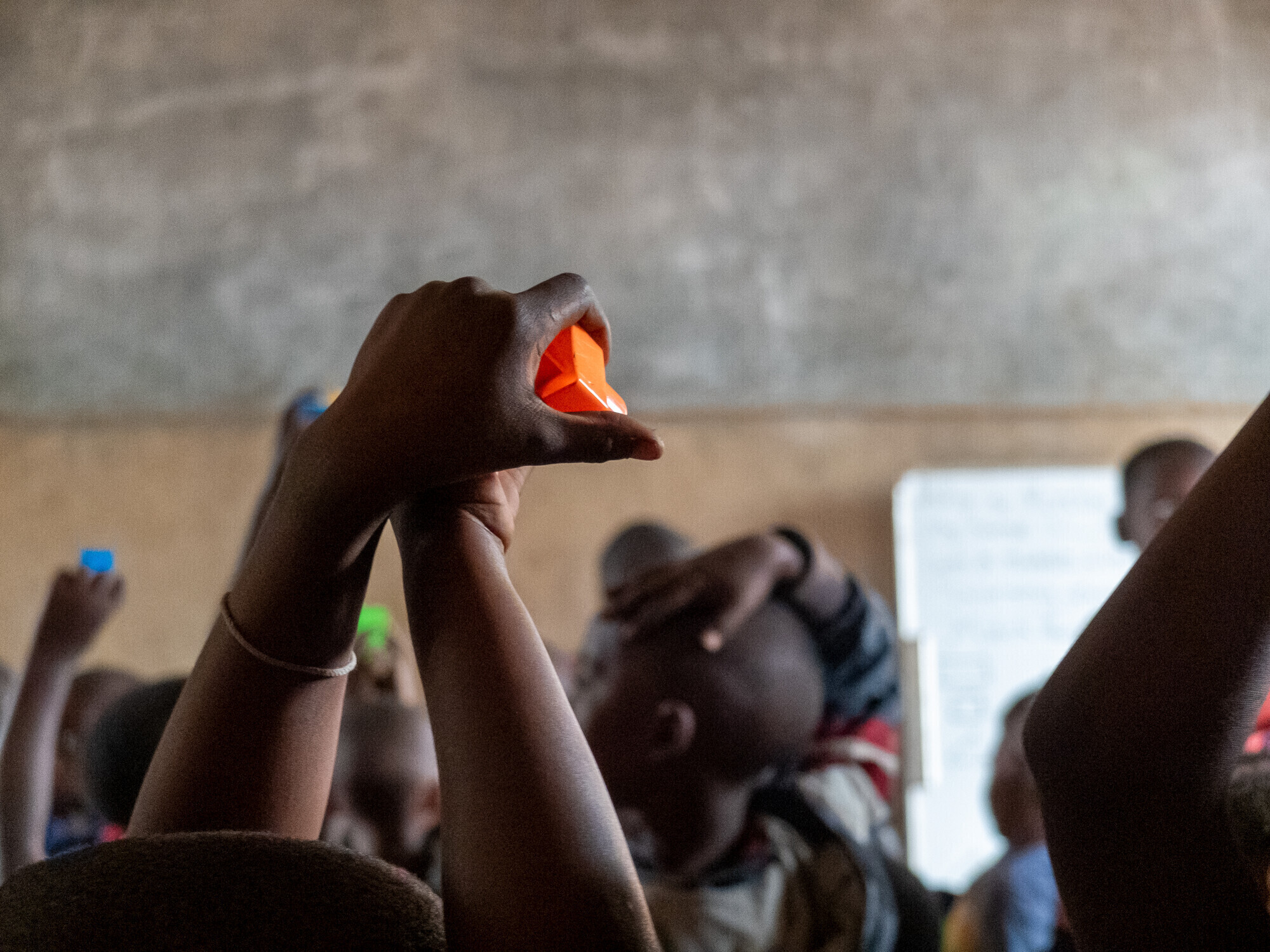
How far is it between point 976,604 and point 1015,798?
116 inches

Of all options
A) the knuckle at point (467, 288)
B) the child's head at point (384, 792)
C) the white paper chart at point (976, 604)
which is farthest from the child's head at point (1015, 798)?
the white paper chart at point (976, 604)

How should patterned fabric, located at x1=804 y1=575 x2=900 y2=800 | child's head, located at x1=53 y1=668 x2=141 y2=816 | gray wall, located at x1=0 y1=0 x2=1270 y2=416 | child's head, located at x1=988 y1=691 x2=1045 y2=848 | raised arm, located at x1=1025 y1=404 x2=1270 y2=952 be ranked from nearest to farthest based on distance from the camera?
raised arm, located at x1=1025 y1=404 x2=1270 y2=952, patterned fabric, located at x1=804 y1=575 x2=900 y2=800, child's head, located at x1=988 y1=691 x2=1045 y2=848, child's head, located at x1=53 y1=668 x2=141 y2=816, gray wall, located at x1=0 y1=0 x2=1270 y2=416

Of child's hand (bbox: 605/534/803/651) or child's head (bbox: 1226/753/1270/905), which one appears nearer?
child's head (bbox: 1226/753/1270/905)

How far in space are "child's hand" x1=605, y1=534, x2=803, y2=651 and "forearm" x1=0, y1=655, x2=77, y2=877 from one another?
51cm

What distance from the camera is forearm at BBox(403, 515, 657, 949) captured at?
416 mm

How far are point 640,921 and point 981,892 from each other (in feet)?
3.53

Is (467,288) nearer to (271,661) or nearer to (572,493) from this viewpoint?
(271,661)

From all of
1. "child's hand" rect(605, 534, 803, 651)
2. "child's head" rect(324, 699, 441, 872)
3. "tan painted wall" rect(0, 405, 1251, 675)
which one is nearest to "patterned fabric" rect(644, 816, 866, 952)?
"child's hand" rect(605, 534, 803, 651)

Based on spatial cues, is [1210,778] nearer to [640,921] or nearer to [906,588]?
[640,921]

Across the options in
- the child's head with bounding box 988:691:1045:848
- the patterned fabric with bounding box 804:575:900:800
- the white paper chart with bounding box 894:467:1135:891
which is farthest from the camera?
the white paper chart with bounding box 894:467:1135:891

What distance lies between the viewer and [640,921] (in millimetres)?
433

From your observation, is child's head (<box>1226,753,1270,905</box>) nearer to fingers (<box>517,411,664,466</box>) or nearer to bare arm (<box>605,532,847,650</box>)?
fingers (<box>517,411,664,466</box>)

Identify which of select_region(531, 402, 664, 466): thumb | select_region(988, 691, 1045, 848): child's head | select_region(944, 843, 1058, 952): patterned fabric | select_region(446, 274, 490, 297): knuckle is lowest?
select_region(944, 843, 1058, 952): patterned fabric

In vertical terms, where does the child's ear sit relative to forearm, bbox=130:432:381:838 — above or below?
below
